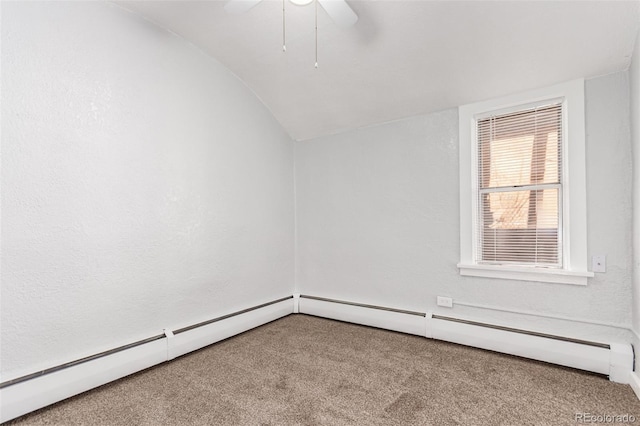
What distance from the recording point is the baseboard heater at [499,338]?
7.53ft

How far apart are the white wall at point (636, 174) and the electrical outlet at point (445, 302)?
4.14 feet

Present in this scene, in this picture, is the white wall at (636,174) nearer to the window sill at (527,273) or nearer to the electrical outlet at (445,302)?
the window sill at (527,273)

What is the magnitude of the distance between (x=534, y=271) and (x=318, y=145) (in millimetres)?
2610

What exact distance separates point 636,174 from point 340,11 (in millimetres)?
2246

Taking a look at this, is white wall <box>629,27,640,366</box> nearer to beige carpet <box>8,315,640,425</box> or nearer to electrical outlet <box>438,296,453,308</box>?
beige carpet <box>8,315,640,425</box>

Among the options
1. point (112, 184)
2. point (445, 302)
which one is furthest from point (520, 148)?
point (112, 184)

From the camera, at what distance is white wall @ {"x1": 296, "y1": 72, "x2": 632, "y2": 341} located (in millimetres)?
2402

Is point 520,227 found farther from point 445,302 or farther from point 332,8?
point 332,8

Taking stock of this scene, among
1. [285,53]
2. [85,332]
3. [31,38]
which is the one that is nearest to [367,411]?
[85,332]

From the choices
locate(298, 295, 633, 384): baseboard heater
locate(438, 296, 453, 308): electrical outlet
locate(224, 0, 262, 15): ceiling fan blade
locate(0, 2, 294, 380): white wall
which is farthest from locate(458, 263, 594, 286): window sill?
locate(224, 0, 262, 15): ceiling fan blade

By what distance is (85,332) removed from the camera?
7.32ft

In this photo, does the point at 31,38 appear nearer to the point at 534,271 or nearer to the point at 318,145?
the point at 318,145

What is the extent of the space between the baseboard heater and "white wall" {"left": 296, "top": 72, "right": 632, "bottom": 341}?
9 cm

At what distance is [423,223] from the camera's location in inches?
129
